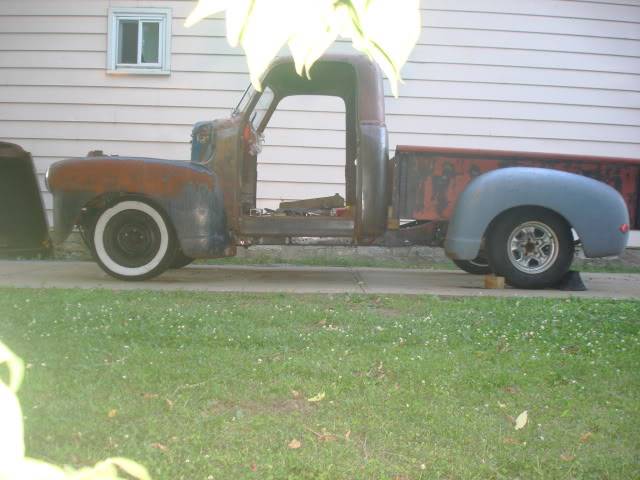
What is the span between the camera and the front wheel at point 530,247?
6.43 meters

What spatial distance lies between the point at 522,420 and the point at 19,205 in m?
6.39

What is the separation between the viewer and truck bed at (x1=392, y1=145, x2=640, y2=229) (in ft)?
21.4

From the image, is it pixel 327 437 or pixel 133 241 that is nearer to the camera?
pixel 327 437

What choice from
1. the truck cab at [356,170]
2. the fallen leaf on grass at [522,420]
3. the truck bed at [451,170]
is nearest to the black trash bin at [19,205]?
the truck cab at [356,170]

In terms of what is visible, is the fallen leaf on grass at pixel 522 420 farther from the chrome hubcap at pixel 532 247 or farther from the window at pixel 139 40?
the window at pixel 139 40

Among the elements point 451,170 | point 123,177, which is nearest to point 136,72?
point 123,177

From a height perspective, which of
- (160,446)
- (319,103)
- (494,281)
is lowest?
(160,446)

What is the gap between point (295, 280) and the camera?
704 cm

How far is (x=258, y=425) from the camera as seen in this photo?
274 cm

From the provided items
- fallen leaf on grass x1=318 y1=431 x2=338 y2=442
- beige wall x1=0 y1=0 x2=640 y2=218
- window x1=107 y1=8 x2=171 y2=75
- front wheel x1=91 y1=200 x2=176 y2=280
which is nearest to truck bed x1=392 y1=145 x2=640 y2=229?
front wheel x1=91 y1=200 x2=176 y2=280

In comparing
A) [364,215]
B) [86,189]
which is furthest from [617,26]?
[86,189]

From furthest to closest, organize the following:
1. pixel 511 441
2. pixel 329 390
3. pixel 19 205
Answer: pixel 19 205 < pixel 329 390 < pixel 511 441

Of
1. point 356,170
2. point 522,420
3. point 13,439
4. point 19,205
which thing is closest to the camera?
point 13,439

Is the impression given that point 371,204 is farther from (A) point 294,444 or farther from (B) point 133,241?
(A) point 294,444
